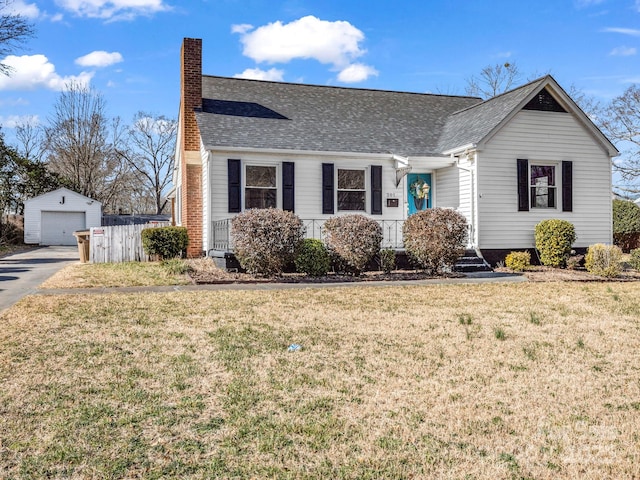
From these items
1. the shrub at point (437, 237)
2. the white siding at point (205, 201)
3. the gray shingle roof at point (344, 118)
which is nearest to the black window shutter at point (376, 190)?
the gray shingle roof at point (344, 118)

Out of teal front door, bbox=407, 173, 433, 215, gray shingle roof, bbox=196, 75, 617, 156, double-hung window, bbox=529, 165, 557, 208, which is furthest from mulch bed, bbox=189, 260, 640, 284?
gray shingle roof, bbox=196, 75, 617, 156

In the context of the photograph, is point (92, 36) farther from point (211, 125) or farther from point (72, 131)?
point (72, 131)

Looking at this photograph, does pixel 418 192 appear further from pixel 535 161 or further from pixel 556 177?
pixel 556 177

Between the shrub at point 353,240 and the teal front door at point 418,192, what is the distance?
4606 mm

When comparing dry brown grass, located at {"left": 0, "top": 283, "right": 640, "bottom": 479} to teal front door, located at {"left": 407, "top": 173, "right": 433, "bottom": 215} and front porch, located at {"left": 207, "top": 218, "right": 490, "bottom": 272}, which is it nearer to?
front porch, located at {"left": 207, "top": 218, "right": 490, "bottom": 272}

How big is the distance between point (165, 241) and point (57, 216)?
2183 centimetres

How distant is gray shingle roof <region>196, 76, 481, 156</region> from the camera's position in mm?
15695

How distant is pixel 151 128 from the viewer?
4994 cm

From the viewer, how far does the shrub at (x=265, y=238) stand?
1176cm

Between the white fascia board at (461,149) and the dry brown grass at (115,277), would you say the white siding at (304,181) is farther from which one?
the dry brown grass at (115,277)

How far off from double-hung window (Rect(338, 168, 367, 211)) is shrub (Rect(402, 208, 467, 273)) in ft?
10.4

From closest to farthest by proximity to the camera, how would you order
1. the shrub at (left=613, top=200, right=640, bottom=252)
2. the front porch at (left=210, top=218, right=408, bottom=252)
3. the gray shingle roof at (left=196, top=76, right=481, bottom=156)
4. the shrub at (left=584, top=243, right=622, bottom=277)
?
1. the shrub at (left=584, top=243, right=622, bottom=277)
2. the front porch at (left=210, top=218, right=408, bottom=252)
3. the gray shingle roof at (left=196, top=76, right=481, bottom=156)
4. the shrub at (left=613, top=200, right=640, bottom=252)

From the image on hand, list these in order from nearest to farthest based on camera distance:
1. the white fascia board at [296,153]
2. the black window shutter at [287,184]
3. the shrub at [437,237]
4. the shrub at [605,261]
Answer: the shrub at [437,237] → the shrub at [605,261] → the white fascia board at [296,153] → the black window shutter at [287,184]

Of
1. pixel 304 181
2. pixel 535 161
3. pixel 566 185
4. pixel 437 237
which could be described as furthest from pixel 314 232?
pixel 566 185
